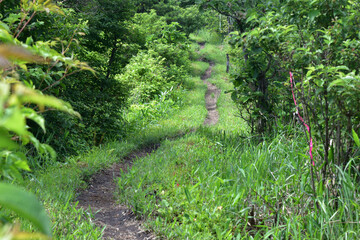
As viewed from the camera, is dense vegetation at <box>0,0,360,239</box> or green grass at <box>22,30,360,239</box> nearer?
dense vegetation at <box>0,0,360,239</box>

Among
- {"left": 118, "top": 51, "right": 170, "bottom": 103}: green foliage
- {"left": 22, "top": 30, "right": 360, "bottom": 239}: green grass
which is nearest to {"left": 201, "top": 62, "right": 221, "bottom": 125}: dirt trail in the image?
{"left": 118, "top": 51, "right": 170, "bottom": 103}: green foliage

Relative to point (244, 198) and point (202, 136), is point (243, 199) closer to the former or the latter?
point (244, 198)

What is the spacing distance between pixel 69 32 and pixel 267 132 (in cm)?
375

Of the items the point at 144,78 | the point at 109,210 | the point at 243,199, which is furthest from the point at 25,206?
the point at 144,78

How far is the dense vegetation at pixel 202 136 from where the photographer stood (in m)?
2.21

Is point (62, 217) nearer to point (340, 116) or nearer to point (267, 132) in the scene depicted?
point (340, 116)

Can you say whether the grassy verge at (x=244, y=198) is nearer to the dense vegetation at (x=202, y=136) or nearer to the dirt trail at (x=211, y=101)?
the dense vegetation at (x=202, y=136)

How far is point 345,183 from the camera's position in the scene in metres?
3.06

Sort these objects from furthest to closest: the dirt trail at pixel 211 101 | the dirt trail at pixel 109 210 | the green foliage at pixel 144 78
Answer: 1. the green foliage at pixel 144 78
2. the dirt trail at pixel 211 101
3. the dirt trail at pixel 109 210

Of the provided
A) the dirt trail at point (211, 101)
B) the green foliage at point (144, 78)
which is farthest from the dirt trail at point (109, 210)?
the green foliage at point (144, 78)

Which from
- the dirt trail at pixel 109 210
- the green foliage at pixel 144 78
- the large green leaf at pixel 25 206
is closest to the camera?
the large green leaf at pixel 25 206

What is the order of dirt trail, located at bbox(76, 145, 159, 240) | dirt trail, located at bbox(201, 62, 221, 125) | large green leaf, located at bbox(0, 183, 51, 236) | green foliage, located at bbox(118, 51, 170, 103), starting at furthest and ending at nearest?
green foliage, located at bbox(118, 51, 170, 103) < dirt trail, located at bbox(201, 62, 221, 125) < dirt trail, located at bbox(76, 145, 159, 240) < large green leaf, located at bbox(0, 183, 51, 236)

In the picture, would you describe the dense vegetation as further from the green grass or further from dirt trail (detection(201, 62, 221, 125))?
dirt trail (detection(201, 62, 221, 125))

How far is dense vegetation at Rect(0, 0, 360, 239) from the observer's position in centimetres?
221
